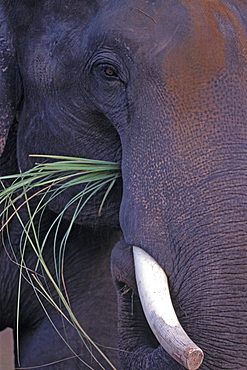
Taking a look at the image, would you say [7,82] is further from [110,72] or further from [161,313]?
[161,313]

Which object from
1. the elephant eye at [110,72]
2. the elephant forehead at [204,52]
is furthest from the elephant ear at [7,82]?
the elephant forehead at [204,52]

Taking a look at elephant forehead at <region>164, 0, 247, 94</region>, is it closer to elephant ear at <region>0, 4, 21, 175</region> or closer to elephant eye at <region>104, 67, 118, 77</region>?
elephant eye at <region>104, 67, 118, 77</region>

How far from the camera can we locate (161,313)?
77.2 inches

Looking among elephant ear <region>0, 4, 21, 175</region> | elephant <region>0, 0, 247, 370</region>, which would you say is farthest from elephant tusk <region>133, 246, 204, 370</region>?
elephant ear <region>0, 4, 21, 175</region>

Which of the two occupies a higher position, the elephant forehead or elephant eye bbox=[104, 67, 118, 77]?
the elephant forehead

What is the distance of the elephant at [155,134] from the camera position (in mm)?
1995

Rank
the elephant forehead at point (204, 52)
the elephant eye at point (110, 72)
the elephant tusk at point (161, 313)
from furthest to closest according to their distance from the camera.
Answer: the elephant eye at point (110, 72) < the elephant forehead at point (204, 52) < the elephant tusk at point (161, 313)

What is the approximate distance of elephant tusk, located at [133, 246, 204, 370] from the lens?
1852 millimetres

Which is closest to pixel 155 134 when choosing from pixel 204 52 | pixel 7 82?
pixel 204 52

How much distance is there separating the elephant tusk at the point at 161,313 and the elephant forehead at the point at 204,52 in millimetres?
446

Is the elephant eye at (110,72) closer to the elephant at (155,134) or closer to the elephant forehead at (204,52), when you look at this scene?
the elephant at (155,134)

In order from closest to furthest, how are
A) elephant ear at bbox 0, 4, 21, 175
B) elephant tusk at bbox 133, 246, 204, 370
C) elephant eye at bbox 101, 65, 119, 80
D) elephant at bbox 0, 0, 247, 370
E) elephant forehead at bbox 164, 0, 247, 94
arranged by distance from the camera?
elephant tusk at bbox 133, 246, 204, 370 < elephant at bbox 0, 0, 247, 370 < elephant forehead at bbox 164, 0, 247, 94 < elephant eye at bbox 101, 65, 119, 80 < elephant ear at bbox 0, 4, 21, 175

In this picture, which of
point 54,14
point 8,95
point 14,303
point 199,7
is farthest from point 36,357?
point 199,7

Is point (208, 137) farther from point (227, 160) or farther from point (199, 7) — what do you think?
point (199, 7)
